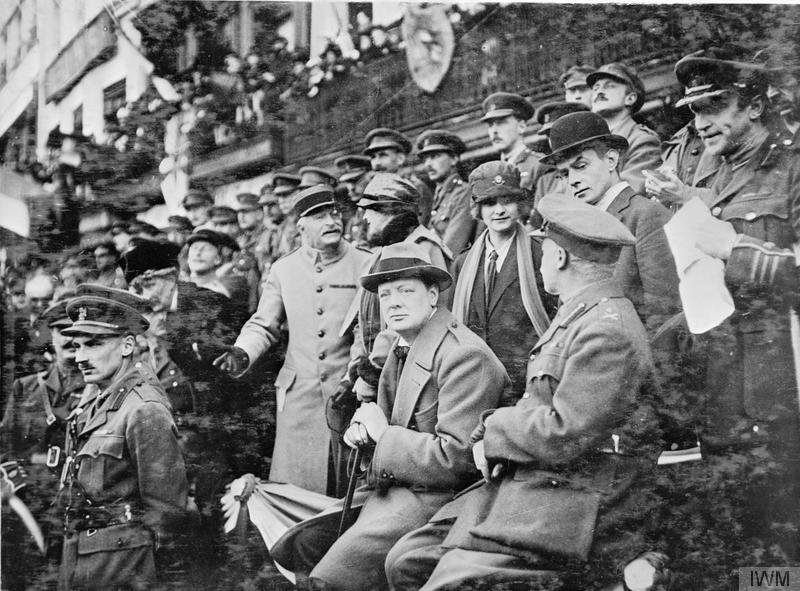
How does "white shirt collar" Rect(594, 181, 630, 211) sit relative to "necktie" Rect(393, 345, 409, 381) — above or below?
above

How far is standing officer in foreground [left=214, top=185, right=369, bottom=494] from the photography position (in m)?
6.57

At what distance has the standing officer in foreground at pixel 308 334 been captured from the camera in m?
6.57

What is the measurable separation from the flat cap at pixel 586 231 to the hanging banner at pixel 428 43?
1.14 m

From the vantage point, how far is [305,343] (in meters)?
6.66

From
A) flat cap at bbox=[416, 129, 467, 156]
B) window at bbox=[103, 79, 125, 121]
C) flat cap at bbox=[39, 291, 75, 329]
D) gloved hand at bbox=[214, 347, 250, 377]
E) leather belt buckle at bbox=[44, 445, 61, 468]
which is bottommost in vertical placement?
leather belt buckle at bbox=[44, 445, 61, 468]

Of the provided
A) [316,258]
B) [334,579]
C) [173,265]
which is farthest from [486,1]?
[334,579]

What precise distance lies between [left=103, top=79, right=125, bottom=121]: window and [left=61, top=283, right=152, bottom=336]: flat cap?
1022 millimetres

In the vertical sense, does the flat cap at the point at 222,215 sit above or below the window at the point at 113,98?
below

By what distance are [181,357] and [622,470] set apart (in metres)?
2.45

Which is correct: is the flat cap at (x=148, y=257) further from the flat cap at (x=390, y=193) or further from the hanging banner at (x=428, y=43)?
the hanging banner at (x=428, y=43)

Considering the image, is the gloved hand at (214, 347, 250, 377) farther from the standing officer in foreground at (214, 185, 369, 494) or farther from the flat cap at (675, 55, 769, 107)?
the flat cap at (675, 55, 769, 107)

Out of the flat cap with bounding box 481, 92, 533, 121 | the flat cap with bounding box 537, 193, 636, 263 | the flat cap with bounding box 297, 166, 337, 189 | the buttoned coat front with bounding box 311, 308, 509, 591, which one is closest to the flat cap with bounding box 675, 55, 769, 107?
the flat cap with bounding box 481, 92, 533, 121

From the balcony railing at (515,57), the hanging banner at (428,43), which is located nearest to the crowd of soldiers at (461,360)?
the balcony railing at (515,57)

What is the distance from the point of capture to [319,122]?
684cm
